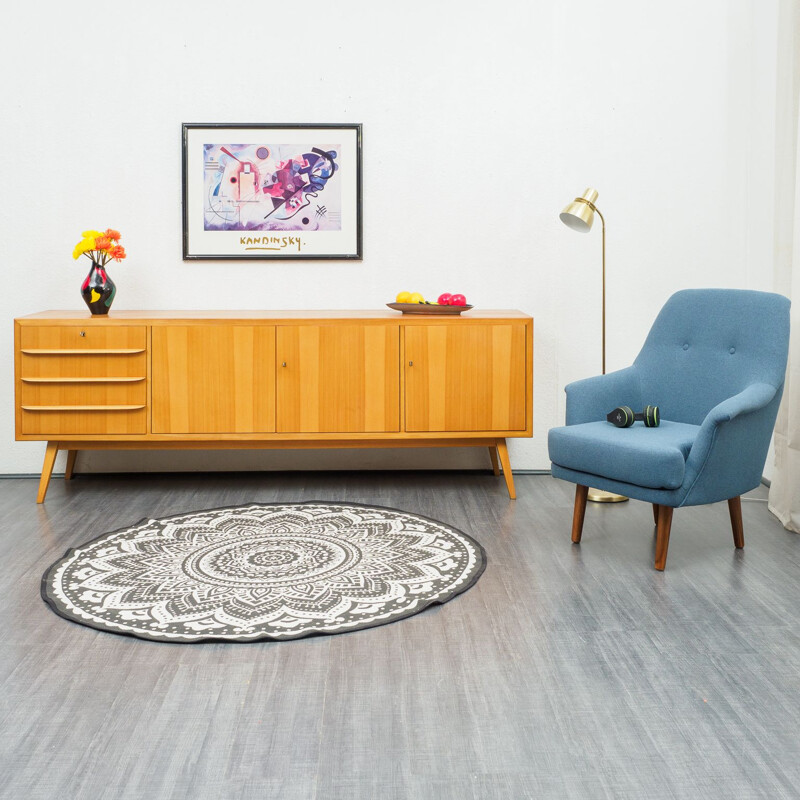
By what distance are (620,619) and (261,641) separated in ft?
3.17

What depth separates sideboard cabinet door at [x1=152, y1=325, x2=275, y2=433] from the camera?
3.74 meters

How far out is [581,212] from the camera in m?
3.60

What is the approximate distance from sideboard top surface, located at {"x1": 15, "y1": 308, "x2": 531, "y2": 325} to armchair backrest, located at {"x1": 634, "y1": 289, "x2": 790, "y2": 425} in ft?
2.08

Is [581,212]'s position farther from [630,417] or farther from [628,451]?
[628,451]

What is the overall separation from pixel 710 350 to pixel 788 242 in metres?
0.64

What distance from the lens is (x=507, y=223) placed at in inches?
165

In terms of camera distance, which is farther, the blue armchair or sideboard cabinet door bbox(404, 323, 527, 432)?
sideboard cabinet door bbox(404, 323, 527, 432)

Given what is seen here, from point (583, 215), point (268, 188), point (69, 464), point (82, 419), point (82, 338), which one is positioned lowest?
point (69, 464)

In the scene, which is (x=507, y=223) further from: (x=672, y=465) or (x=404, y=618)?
(x=404, y=618)

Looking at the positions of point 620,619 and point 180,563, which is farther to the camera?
point 180,563

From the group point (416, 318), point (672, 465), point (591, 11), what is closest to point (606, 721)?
point (672, 465)

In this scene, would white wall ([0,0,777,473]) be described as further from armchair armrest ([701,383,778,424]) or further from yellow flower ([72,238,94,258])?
armchair armrest ([701,383,778,424])

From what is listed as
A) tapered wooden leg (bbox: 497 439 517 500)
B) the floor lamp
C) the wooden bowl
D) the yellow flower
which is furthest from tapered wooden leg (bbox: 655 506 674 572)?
the yellow flower

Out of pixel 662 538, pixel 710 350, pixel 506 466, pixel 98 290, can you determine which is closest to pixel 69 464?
pixel 98 290
